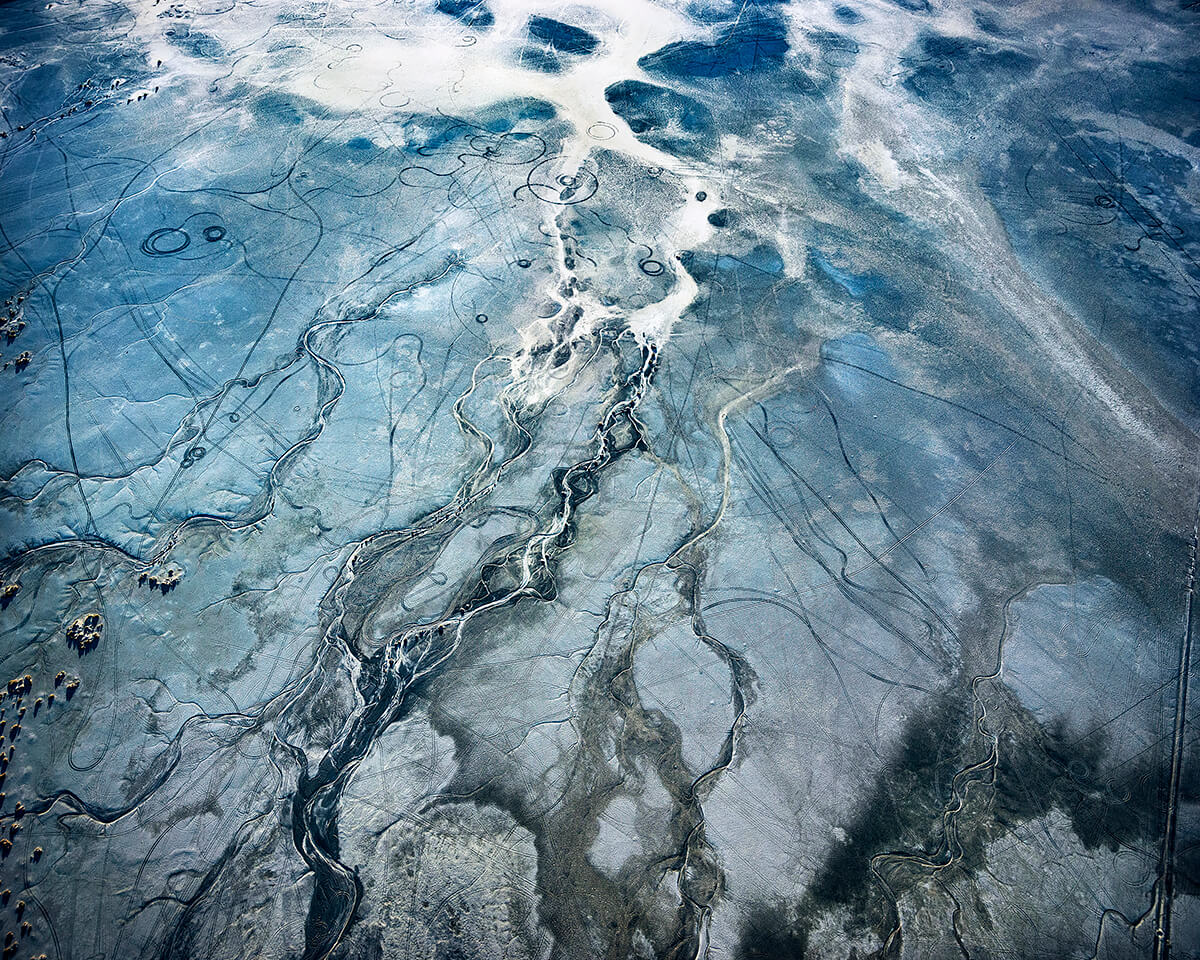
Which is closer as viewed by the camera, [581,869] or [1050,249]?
[581,869]

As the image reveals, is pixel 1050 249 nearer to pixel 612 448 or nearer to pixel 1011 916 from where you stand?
pixel 612 448

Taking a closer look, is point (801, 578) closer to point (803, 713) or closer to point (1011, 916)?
point (803, 713)

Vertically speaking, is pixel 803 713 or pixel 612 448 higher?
pixel 612 448

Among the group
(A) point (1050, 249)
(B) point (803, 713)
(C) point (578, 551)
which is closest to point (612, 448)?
(C) point (578, 551)

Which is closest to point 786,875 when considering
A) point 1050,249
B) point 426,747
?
point 426,747

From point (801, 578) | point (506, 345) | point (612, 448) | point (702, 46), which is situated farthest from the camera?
point (702, 46)

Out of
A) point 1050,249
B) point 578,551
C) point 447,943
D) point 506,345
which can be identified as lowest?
point 447,943

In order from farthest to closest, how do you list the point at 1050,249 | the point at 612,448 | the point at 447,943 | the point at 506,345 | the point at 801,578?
the point at 1050,249, the point at 506,345, the point at 612,448, the point at 801,578, the point at 447,943
